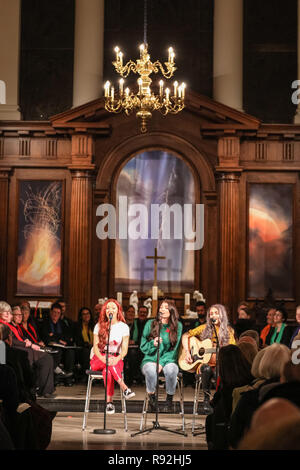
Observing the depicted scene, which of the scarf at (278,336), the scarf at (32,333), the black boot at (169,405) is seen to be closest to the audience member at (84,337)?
the scarf at (32,333)

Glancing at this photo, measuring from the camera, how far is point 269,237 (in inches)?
563

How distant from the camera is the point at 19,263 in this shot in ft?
47.3

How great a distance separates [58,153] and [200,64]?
11.6 ft

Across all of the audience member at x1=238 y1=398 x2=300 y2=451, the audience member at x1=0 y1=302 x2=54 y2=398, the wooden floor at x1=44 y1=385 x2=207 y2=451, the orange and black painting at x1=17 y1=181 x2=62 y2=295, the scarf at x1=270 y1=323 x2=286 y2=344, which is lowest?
the wooden floor at x1=44 y1=385 x2=207 y2=451

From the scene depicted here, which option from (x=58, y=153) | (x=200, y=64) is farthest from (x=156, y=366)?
(x=200, y=64)

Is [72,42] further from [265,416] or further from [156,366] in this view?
[265,416]

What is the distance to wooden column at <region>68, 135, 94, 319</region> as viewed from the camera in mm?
13961

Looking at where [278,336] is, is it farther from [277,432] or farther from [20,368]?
[277,432]

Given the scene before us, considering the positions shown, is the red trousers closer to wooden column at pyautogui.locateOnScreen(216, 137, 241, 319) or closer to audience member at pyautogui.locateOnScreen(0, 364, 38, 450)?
audience member at pyautogui.locateOnScreen(0, 364, 38, 450)

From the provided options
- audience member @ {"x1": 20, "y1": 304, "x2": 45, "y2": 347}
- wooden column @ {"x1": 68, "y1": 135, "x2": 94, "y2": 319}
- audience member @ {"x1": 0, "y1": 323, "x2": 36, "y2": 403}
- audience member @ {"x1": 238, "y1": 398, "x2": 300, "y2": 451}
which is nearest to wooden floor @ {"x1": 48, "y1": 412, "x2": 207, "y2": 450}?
audience member @ {"x1": 0, "y1": 323, "x2": 36, "y2": 403}

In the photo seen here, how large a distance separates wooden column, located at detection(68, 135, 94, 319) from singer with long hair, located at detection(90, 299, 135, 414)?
17.3 ft

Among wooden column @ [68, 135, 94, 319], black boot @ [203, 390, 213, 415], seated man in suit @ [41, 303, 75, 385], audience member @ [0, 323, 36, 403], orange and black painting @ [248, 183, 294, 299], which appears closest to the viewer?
audience member @ [0, 323, 36, 403]

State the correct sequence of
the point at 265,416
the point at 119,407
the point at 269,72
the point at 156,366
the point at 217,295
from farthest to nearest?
the point at 269,72 → the point at 217,295 → the point at 119,407 → the point at 156,366 → the point at 265,416

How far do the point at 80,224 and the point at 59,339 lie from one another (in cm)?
303
